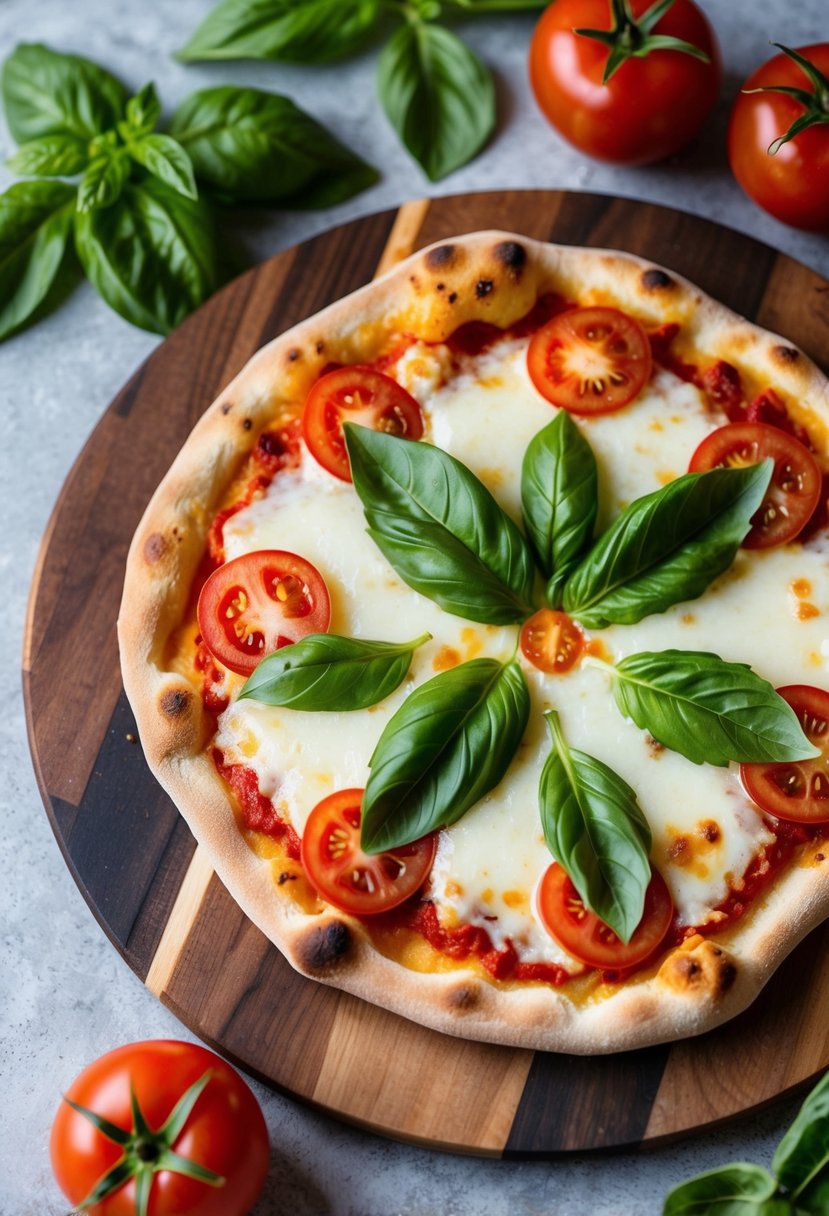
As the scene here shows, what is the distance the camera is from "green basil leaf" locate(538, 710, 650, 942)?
340 cm

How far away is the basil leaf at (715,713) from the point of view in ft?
11.3

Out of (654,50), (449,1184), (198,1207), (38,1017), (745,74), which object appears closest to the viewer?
(198,1207)

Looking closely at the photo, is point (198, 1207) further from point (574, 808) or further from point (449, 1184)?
point (574, 808)

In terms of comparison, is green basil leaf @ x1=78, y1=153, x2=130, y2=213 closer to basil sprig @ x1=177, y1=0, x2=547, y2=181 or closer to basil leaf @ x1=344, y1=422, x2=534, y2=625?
basil sprig @ x1=177, y1=0, x2=547, y2=181

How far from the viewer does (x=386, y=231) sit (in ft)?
14.4

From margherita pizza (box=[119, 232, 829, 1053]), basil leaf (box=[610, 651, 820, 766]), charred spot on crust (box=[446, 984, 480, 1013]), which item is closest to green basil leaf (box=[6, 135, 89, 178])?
margherita pizza (box=[119, 232, 829, 1053])

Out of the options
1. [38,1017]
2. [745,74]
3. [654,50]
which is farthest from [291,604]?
[745,74]

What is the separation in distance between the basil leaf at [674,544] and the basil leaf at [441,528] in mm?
211

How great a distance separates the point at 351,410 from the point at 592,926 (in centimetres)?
149

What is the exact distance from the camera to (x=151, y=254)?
4375 mm

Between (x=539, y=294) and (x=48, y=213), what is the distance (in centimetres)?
153

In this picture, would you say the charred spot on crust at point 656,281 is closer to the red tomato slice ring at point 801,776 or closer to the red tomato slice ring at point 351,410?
the red tomato slice ring at point 351,410

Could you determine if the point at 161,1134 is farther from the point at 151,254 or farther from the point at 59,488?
the point at 151,254

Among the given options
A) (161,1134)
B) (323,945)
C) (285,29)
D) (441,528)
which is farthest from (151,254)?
(161,1134)
